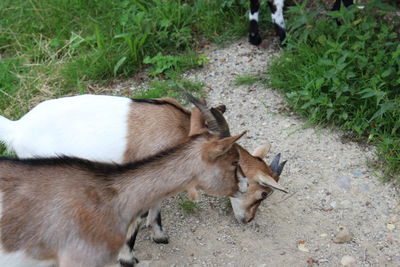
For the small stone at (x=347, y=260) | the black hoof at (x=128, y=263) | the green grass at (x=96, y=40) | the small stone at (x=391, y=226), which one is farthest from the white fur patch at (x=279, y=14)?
the black hoof at (x=128, y=263)

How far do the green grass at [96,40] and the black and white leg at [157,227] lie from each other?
2.06m

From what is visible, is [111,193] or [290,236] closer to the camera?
[111,193]

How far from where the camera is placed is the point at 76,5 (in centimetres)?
704

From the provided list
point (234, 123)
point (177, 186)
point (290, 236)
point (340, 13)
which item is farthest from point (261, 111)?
point (177, 186)

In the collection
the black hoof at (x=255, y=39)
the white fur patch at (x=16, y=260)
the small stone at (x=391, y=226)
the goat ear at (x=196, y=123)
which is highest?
the goat ear at (x=196, y=123)

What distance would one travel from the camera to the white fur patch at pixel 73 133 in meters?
3.90

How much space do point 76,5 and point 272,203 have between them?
3.82 metres

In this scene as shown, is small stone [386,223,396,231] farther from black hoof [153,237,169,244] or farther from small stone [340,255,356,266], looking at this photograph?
black hoof [153,237,169,244]

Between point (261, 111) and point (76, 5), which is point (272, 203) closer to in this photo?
point (261, 111)

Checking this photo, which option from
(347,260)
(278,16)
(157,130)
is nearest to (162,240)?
(157,130)

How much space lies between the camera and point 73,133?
3.92m

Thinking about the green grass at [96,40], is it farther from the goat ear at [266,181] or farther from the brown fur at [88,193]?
the brown fur at [88,193]

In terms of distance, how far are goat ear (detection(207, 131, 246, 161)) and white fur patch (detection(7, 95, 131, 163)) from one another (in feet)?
2.59

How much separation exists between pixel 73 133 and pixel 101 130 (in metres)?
0.19
